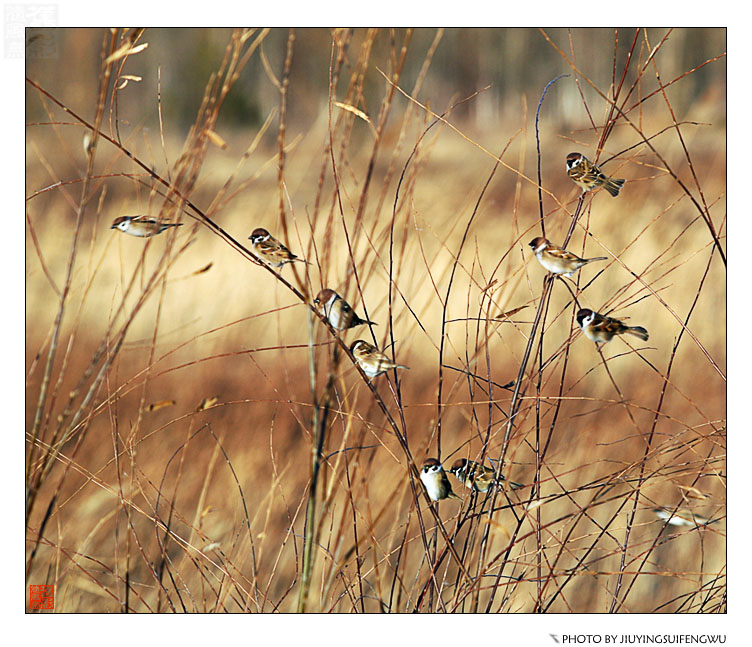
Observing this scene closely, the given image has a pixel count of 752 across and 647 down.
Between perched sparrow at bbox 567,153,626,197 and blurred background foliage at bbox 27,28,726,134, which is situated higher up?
blurred background foliage at bbox 27,28,726,134

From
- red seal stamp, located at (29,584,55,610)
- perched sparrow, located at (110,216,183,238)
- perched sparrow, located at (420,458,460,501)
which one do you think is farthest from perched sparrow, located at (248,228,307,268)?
red seal stamp, located at (29,584,55,610)

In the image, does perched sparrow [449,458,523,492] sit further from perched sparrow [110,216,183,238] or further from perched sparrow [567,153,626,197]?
perched sparrow [110,216,183,238]

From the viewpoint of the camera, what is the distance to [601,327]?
3.65ft

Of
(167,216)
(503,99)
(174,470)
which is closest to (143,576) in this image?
(174,470)

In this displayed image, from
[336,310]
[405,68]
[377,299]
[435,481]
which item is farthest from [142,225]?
[377,299]

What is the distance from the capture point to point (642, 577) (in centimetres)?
186

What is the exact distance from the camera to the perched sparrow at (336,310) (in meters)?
1.05

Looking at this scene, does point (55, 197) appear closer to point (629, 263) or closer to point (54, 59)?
point (54, 59)

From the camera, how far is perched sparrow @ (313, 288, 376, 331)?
1051 millimetres

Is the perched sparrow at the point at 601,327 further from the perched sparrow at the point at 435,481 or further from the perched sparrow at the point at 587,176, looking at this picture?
the perched sparrow at the point at 435,481

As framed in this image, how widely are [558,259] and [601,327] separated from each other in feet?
0.44

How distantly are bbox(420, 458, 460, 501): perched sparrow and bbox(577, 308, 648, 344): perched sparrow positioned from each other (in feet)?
1.05

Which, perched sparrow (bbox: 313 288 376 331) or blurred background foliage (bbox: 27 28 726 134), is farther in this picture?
blurred background foliage (bbox: 27 28 726 134)

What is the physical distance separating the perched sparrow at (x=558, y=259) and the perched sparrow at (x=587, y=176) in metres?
0.11
